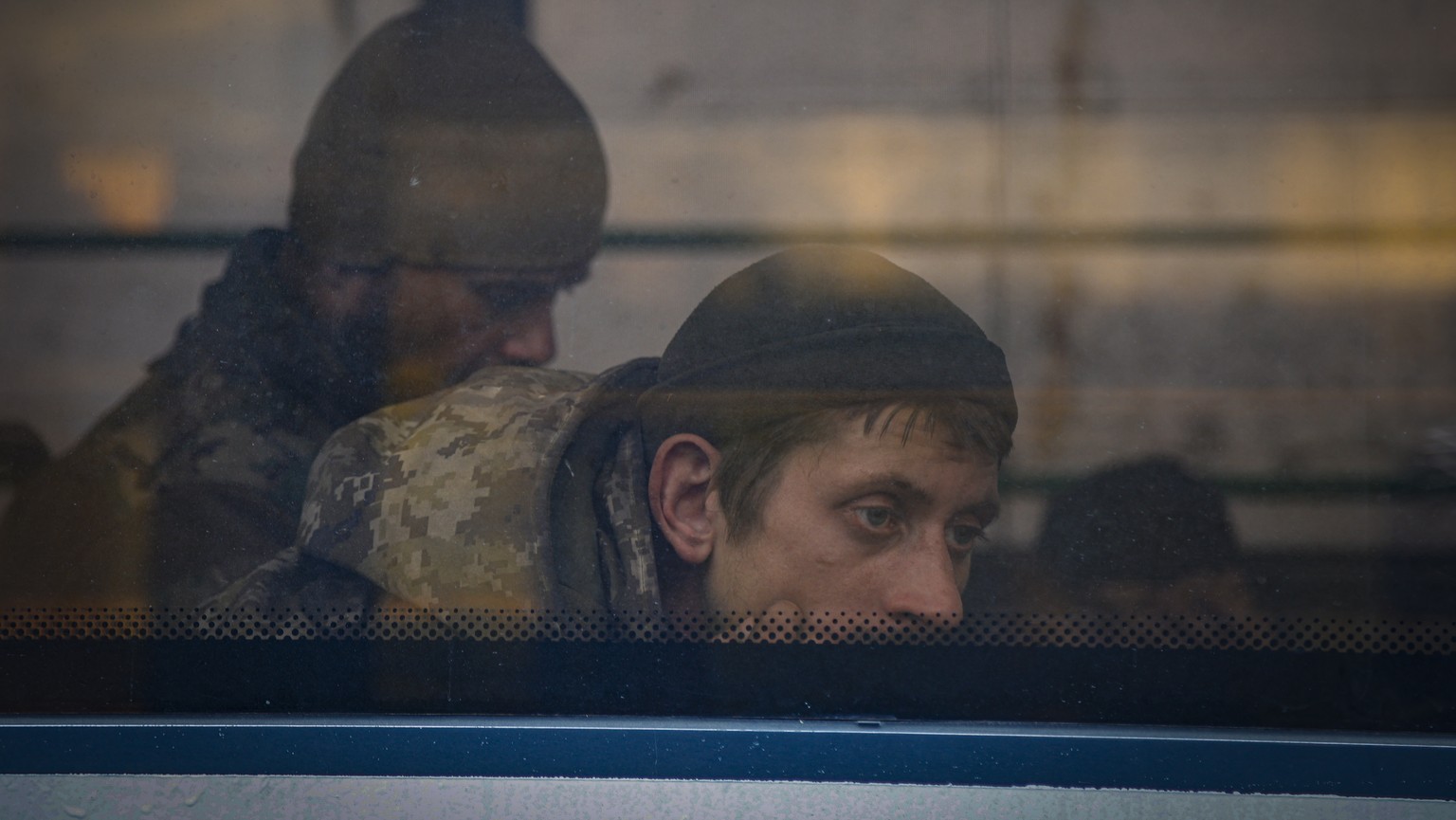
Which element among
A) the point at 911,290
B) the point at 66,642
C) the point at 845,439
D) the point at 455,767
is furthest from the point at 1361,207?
the point at 66,642

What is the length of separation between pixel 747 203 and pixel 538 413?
0.52 m

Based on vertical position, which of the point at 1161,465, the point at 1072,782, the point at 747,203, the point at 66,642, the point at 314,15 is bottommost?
the point at 1072,782

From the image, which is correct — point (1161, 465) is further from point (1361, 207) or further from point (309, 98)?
point (309, 98)

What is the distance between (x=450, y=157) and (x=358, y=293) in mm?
296

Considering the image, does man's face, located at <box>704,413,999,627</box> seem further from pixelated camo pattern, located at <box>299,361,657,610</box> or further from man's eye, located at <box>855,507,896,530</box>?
pixelated camo pattern, located at <box>299,361,657,610</box>

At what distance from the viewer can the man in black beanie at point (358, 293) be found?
1954 millimetres

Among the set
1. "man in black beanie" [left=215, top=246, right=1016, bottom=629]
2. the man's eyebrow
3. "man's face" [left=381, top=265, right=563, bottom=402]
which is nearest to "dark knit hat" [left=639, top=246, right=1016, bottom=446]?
"man in black beanie" [left=215, top=246, right=1016, bottom=629]

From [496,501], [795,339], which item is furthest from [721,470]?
[496,501]

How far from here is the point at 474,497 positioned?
193cm

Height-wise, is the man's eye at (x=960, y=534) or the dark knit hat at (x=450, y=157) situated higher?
the dark knit hat at (x=450, y=157)

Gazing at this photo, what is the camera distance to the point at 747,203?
1.92 meters

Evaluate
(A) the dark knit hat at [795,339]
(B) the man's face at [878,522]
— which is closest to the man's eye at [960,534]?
(B) the man's face at [878,522]

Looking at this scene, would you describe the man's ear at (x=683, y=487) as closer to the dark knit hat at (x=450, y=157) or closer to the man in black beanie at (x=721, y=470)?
the man in black beanie at (x=721, y=470)

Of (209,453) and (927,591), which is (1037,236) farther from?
(209,453)
